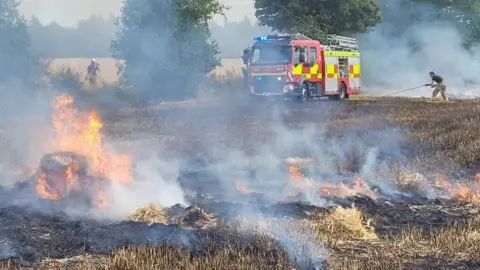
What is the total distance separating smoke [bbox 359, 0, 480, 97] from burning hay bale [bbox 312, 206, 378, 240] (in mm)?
35073

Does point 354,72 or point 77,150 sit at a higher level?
point 354,72

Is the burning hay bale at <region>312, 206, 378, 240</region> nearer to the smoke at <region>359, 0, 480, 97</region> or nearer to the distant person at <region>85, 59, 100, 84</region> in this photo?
the distant person at <region>85, 59, 100, 84</region>

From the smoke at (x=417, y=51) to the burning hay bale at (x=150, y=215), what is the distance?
3518cm

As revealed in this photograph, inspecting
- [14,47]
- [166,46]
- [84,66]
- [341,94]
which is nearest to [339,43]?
[341,94]

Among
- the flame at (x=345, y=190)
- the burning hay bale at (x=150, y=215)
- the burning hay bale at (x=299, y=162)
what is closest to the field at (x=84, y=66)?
the burning hay bale at (x=299, y=162)

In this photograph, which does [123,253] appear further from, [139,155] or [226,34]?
[226,34]

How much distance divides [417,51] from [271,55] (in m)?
21.9

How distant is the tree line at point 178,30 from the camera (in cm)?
1728

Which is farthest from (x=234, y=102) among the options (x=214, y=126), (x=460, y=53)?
(x=460, y=53)

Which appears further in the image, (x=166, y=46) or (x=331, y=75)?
(x=331, y=75)

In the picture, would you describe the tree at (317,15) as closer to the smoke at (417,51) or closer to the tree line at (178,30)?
the tree line at (178,30)

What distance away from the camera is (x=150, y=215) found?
24.4 ft

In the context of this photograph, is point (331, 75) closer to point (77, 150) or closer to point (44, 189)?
point (77, 150)

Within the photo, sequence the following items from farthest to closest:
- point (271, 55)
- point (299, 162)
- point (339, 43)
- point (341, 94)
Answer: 1. point (341, 94)
2. point (339, 43)
3. point (271, 55)
4. point (299, 162)
